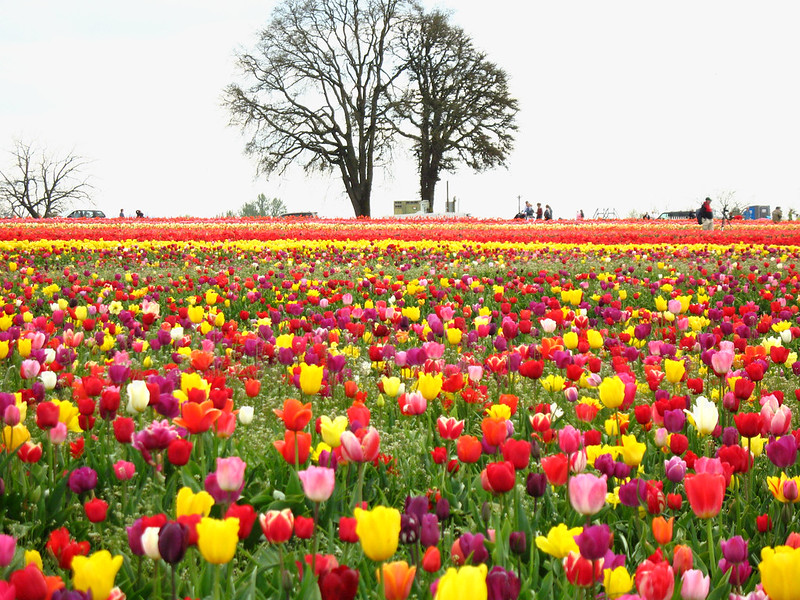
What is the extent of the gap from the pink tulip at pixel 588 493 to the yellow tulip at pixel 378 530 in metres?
0.48

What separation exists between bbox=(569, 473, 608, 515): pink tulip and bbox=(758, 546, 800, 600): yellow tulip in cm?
38

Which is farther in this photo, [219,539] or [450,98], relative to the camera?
[450,98]

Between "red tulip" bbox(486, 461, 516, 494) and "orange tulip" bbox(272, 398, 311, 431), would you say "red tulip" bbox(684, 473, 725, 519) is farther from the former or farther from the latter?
"orange tulip" bbox(272, 398, 311, 431)

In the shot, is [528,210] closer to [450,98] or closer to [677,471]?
[450,98]

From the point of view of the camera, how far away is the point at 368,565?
176cm

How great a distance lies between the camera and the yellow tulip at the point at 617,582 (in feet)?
4.38

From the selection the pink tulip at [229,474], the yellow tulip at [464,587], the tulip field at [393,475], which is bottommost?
the tulip field at [393,475]

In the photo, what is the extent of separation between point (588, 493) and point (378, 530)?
52cm

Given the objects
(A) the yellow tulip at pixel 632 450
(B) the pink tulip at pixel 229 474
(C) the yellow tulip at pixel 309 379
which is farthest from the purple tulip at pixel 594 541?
(C) the yellow tulip at pixel 309 379

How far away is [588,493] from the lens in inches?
57.8

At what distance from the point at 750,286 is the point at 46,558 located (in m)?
7.18

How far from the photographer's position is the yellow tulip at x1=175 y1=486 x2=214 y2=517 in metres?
1.37

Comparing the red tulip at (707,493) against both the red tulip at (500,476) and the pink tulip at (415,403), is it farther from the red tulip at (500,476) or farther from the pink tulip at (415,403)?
the pink tulip at (415,403)

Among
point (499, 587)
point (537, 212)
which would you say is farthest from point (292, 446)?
point (537, 212)
